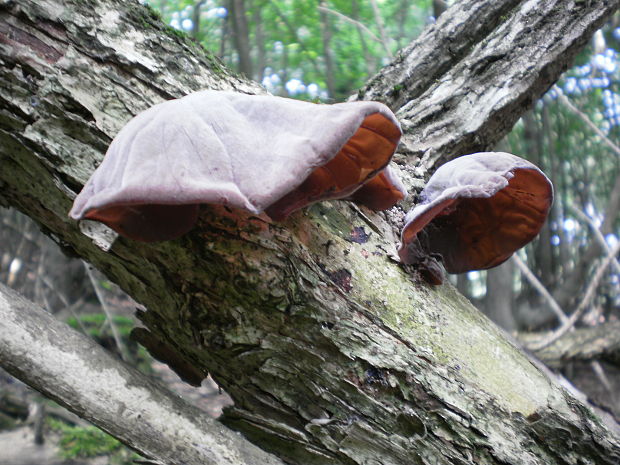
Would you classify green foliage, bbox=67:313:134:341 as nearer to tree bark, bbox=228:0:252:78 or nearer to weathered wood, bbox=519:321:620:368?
tree bark, bbox=228:0:252:78

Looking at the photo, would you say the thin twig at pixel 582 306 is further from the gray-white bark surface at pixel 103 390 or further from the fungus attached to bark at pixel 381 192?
the gray-white bark surface at pixel 103 390

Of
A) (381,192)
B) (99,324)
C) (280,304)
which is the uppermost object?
(381,192)

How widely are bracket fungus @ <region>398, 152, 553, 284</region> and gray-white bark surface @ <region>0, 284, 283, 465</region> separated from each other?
2.37 feet

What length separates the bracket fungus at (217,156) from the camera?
972mm

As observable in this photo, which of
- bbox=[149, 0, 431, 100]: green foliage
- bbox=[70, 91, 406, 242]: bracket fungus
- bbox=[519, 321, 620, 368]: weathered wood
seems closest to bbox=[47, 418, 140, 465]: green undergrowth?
bbox=[519, 321, 620, 368]: weathered wood

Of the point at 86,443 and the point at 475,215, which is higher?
the point at 475,215

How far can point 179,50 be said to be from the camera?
1588mm

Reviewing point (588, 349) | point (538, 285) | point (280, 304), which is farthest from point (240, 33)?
point (280, 304)

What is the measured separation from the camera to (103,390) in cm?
126

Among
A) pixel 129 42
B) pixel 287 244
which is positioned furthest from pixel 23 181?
pixel 287 244

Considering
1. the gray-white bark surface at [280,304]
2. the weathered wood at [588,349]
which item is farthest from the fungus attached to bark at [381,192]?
the weathered wood at [588,349]

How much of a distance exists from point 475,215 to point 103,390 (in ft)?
3.74

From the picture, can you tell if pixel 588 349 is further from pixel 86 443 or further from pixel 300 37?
pixel 300 37

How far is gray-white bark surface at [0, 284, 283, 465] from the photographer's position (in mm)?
1236
